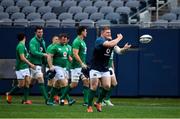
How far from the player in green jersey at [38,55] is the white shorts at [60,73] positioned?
0.55m

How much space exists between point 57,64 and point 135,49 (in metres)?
6.09

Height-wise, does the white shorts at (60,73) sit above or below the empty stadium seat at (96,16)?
below

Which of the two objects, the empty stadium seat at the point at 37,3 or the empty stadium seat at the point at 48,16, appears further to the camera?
the empty stadium seat at the point at 37,3

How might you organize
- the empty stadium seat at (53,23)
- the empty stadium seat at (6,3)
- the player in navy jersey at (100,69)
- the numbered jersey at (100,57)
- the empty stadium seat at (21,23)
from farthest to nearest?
1. the empty stadium seat at (6,3)
2. the empty stadium seat at (21,23)
3. the empty stadium seat at (53,23)
4. the numbered jersey at (100,57)
5. the player in navy jersey at (100,69)

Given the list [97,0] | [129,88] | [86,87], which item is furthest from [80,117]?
[97,0]

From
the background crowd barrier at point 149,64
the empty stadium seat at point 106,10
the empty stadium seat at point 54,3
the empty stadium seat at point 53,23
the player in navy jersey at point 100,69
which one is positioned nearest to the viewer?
the player in navy jersey at point 100,69

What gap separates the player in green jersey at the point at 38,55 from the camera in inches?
886

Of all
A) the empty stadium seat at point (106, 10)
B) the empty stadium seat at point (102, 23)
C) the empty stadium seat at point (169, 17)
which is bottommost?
the empty stadium seat at point (102, 23)

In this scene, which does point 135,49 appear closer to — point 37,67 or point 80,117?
point 37,67

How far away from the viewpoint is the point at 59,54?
22.7 m

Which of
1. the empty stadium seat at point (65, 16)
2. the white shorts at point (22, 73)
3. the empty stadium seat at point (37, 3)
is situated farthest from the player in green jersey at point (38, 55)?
the empty stadium seat at point (37, 3)

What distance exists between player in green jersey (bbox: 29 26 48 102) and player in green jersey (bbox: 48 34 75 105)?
279mm

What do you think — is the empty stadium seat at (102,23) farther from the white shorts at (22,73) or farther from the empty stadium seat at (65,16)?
the white shorts at (22,73)

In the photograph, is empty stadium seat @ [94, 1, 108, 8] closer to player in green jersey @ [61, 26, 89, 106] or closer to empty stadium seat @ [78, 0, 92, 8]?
empty stadium seat @ [78, 0, 92, 8]
